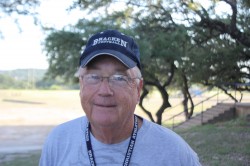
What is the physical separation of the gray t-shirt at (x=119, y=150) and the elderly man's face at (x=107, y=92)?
5.1 inches

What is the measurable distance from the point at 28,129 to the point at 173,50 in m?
13.3

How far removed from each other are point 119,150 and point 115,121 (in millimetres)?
145

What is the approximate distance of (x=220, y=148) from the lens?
981cm

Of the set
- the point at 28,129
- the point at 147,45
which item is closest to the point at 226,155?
the point at 147,45

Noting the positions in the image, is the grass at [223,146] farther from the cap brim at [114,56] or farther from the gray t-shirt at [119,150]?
the cap brim at [114,56]

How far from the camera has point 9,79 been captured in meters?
118

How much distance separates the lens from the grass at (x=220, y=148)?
28.4 feet

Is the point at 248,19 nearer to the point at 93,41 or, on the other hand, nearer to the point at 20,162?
the point at 20,162

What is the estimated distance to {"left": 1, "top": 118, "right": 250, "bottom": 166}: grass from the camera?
28.4ft

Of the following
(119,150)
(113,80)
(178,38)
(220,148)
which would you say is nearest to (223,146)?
(220,148)

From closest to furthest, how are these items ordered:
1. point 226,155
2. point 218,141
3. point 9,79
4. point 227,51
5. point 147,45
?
point 226,155, point 218,141, point 147,45, point 227,51, point 9,79

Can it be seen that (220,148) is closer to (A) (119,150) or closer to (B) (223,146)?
(B) (223,146)

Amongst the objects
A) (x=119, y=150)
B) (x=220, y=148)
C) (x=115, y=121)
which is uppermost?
(x=115, y=121)

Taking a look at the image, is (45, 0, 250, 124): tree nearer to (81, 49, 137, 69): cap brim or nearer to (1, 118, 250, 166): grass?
(1, 118, 250, 166): grass
